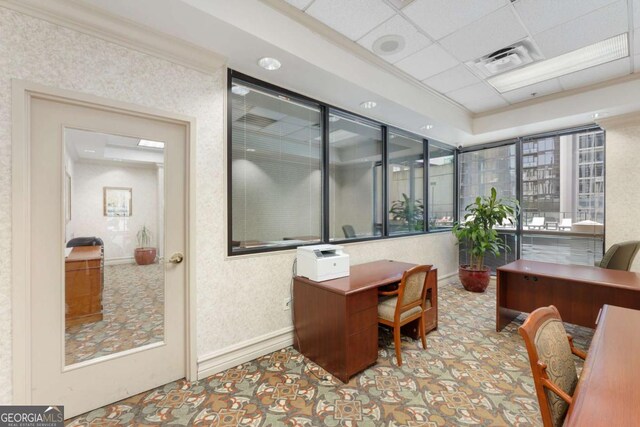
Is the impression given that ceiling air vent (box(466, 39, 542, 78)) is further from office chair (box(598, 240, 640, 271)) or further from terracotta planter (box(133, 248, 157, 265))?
terracotta planter (box(133, 248, 157, 265))

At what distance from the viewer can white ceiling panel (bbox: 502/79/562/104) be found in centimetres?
364

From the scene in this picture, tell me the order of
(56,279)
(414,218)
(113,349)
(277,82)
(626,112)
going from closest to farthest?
(56,279) → (113,349) → (277,82) → (626,112) → (414,218)

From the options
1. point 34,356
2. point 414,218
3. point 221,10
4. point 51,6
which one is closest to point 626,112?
point 414,218

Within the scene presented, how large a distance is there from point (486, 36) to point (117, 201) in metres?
3.52

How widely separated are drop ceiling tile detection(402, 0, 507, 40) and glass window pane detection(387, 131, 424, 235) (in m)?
1.82

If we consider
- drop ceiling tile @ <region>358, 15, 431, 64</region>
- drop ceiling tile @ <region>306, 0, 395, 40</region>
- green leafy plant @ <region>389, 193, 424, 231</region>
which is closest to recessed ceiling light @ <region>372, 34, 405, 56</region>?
drop ceiling tile @ <region>358, 15, 431, 64</region>

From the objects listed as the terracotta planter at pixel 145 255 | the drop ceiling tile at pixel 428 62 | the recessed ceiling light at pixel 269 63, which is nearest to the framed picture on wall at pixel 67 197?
the terracotta planter at pixel 145 255

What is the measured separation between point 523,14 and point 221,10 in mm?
2448

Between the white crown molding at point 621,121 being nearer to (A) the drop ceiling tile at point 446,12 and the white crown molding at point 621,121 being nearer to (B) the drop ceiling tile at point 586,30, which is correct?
(B) the drop ceiling tile at point 586,30

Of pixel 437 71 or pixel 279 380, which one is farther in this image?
pixel 437 71

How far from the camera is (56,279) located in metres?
1.87

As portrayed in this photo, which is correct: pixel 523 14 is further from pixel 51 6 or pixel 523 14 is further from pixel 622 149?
pixel 51 6

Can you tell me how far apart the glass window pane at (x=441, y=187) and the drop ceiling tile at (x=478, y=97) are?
3.20 feet

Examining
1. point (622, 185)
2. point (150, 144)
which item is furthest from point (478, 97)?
point (150, 144)
